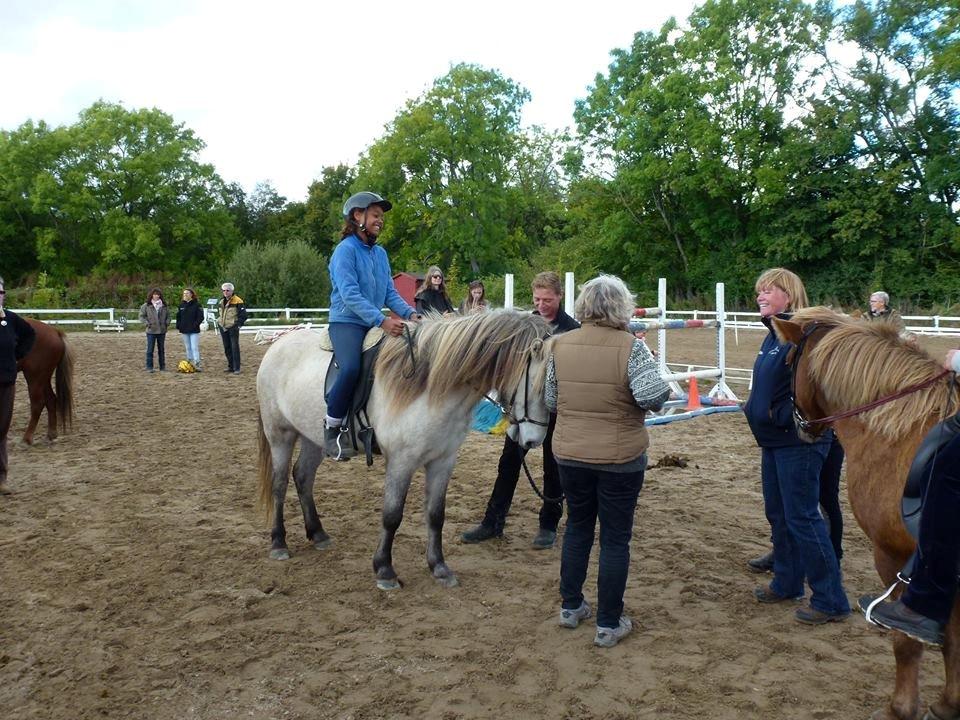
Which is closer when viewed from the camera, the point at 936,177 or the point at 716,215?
the point at 936,177

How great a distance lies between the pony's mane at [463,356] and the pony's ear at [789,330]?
1.16 m

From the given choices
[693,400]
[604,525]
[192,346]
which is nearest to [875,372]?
[604,525]

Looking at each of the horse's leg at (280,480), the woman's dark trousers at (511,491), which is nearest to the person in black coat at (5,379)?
the horse's leg at (280,480)

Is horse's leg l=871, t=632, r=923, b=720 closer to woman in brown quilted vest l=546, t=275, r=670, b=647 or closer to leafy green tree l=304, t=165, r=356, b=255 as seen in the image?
woman in brown quilted vest l=546, t=275, r=670, b=647

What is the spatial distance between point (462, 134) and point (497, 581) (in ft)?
123

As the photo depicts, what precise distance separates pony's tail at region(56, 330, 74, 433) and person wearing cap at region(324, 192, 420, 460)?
19.4ft


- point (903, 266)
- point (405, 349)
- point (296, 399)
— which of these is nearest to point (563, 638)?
point (405, 349)

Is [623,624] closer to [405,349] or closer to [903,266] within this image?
[405,349]

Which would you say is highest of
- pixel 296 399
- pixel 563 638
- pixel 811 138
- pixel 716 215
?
pixel 811 138

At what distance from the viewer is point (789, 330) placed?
327 centimetres

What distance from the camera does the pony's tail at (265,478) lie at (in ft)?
16.7

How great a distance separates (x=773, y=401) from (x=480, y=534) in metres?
2.35

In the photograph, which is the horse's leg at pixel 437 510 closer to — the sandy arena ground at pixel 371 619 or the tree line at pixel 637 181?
the sandy arena ground at pixel 371 619

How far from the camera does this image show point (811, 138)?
1184 inches
